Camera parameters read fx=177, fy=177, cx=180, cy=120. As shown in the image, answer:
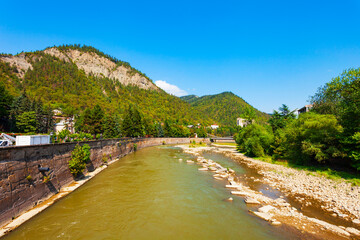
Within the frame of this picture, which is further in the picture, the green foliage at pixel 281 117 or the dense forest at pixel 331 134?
the green foliage at pixel 281 117

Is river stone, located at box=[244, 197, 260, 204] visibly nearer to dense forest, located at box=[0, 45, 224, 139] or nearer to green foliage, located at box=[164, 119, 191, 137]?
dense forest, located at box=[0, 45, 224, 139]

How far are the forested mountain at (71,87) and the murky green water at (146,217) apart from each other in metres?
89.4

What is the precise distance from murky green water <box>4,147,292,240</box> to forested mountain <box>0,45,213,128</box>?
89437 mm

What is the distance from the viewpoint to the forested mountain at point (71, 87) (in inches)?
4363

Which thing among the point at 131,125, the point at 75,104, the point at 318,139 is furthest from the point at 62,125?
the point at 318,139

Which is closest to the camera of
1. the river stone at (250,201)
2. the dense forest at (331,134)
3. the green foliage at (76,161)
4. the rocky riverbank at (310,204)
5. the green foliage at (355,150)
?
the rocky riverbank at (310,204)

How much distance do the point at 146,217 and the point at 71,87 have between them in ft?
481

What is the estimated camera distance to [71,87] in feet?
428

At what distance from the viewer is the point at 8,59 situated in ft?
434

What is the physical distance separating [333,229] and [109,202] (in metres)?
12.6

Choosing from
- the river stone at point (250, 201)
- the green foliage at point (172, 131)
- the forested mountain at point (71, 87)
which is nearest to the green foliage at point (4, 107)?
the forested mountain at point (71, 87)

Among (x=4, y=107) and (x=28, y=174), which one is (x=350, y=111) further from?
(x=4, y=107)

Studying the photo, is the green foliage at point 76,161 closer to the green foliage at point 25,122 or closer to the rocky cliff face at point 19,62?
the green foliage at point 25,122

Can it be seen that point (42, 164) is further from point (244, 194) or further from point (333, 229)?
point (333, 229)
